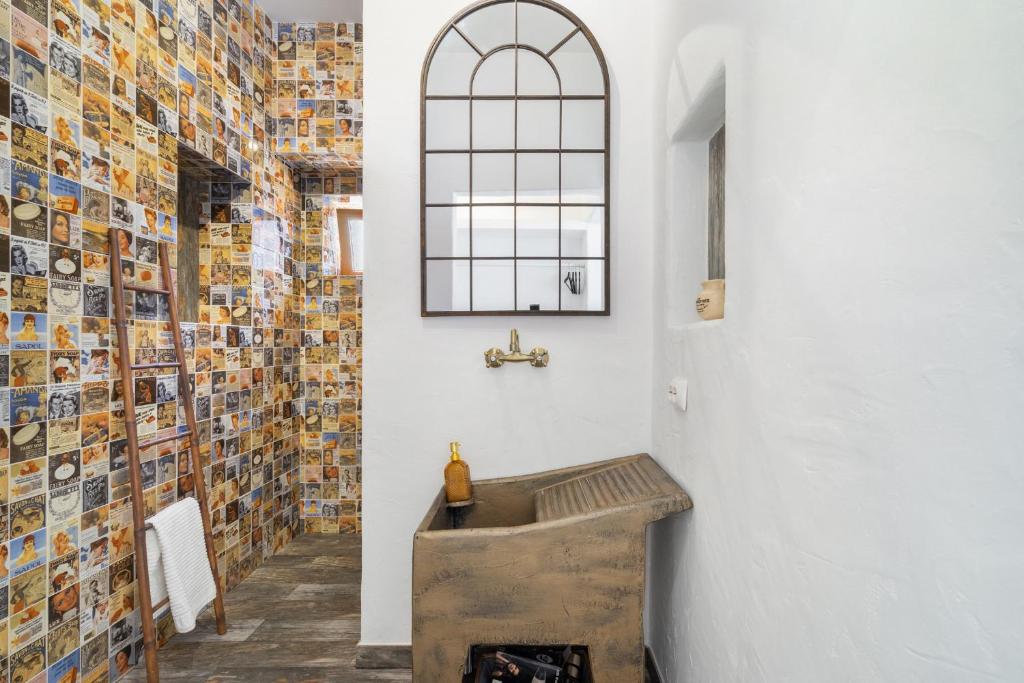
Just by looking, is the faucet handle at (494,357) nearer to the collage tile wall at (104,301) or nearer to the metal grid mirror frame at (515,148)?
the metal grid mirror frame at (515,148)

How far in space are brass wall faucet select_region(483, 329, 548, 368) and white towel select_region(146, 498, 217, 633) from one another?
1.27 m

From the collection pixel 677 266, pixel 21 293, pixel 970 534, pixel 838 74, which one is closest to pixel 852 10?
pixel 838 74

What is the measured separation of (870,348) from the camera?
0.71m

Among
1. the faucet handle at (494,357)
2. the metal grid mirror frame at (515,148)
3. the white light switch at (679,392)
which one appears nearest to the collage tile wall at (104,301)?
the metal grid mirror frame at (515,148)

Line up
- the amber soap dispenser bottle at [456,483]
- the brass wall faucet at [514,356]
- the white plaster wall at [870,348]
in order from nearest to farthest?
1. the white plaster wall at [870,348]
2. the amber soap dispenser bottle at [456,483]
3. the brass wall faucet at [514,356]

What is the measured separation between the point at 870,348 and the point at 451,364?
1531 millimetres

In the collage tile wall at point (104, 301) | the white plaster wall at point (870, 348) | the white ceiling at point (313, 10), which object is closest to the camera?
the white plaster wall at point (870, 348)

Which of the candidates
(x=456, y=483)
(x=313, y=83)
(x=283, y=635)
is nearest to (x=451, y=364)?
(x=456, y=483)

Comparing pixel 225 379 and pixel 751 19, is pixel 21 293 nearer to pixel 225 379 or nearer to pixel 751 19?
pixel 225 379

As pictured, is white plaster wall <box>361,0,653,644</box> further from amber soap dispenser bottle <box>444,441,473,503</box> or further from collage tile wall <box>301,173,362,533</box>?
collage tile wall <box>301,173,362,533</box>

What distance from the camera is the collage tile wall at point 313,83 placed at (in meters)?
3.19

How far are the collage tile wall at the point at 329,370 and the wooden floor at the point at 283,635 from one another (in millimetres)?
523

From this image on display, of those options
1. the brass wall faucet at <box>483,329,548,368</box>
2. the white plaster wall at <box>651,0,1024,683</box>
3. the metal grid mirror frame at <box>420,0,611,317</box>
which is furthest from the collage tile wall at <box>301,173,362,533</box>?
the white plaster wall at <box>651,0,1024,683</box>

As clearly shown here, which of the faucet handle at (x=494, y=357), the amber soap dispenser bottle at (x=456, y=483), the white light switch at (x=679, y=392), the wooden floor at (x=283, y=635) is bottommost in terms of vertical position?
the wooden floor at (x=283, y=635)
